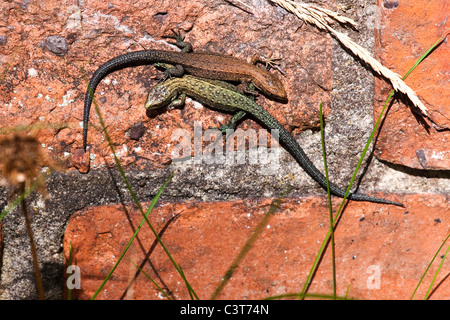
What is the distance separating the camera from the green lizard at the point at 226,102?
2564 mm

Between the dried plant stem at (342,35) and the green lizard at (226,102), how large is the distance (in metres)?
0.64

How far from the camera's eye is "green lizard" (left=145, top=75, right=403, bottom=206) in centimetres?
256

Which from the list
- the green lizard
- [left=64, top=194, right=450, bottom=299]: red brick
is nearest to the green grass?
[left=64, top=194, right=450, bottom=299]: red brick

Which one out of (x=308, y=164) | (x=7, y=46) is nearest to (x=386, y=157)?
(x=308, y=164)

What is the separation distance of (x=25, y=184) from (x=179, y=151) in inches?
36.2

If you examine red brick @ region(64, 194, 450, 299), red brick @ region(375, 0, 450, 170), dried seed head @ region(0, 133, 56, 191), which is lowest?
red brick @ region(64, 194, 450, 299)

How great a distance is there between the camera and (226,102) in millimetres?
2893

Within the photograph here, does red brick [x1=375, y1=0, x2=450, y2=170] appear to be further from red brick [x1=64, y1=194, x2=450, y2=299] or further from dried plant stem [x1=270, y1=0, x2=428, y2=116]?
red brick [x1=64, y1=194, x2=450, y2=299]

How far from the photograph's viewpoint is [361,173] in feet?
8.75

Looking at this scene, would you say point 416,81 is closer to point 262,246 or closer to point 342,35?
point 342,35

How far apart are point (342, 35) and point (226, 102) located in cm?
88

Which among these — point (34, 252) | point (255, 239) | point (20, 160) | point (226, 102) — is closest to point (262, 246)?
point (255, 239)

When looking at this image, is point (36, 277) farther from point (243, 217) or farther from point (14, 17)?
point (14, 17)

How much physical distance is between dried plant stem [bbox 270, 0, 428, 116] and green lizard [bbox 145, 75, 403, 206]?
637 mm
